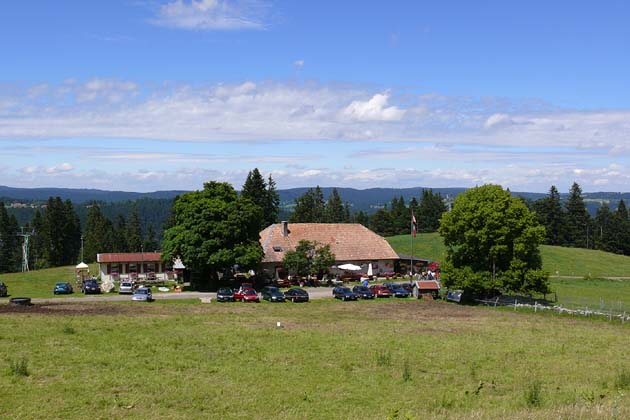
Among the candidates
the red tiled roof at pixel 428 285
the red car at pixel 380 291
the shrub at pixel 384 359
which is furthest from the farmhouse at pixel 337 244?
the shrub at pixel 384 359

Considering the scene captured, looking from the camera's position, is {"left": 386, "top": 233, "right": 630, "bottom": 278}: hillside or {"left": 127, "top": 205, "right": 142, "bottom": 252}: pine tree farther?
{"left": 127, "top": 205, "right": 142, "bottom": 252}: pine tree

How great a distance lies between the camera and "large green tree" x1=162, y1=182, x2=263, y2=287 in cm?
5884

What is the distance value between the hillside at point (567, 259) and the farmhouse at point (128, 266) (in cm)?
4026

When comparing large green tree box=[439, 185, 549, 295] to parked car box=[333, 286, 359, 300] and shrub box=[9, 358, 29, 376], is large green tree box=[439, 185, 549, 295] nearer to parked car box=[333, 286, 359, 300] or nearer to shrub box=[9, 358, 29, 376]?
parked car box=[333, 286, 359, 300]

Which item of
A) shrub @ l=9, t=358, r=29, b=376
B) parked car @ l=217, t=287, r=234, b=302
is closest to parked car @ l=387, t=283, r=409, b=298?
parked car @ l=217, t=287, r=234, b=302

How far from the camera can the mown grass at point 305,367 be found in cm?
1762

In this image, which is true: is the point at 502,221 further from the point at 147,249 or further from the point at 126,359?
the point at 147,249

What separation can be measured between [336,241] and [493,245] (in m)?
27.8

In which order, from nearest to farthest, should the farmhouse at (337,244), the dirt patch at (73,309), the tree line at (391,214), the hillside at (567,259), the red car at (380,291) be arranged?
the dirt patch at (73,309) → the red car at (380,291) → the farmhouse at (337,244) → the hillside at (567,259) → the tree line at (391,214)

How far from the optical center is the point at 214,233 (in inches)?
2338

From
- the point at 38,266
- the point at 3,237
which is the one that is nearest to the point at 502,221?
the point at 38,266

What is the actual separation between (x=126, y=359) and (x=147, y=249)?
5179 inches

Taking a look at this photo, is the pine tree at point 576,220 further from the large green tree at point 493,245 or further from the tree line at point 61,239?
the tree line at point 61,239

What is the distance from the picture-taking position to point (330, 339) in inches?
1232
